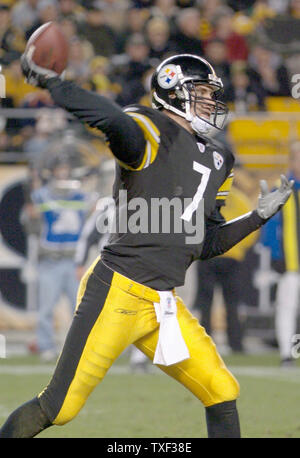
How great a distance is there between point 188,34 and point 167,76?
7.58 m

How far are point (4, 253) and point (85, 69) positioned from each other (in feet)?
8.62

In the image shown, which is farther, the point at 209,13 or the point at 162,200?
the point at 209,13

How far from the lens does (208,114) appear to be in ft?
14.2

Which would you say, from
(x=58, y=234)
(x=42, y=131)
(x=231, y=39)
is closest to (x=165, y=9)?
(x=231, y=39)

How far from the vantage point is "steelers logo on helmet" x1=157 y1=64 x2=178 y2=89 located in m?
4.31

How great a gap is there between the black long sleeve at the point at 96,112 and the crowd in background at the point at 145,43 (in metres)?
6.68

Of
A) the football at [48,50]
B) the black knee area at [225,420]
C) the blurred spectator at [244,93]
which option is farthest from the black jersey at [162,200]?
the blurred spectator at [244,93]

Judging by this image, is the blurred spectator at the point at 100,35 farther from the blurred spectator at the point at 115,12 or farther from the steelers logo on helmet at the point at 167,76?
the steelers logo on helmet at the point at 167,76

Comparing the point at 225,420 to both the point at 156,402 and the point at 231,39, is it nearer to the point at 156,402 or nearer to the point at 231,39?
the point at 156,402

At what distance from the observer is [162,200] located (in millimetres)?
4117

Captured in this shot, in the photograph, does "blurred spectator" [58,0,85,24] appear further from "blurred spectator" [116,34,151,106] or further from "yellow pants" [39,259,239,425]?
"yellow pants" [39,259,239,425]

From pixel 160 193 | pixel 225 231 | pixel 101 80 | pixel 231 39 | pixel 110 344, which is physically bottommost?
pixel 110 344

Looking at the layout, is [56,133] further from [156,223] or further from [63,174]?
[156,223]

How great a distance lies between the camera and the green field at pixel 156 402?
222 inches
